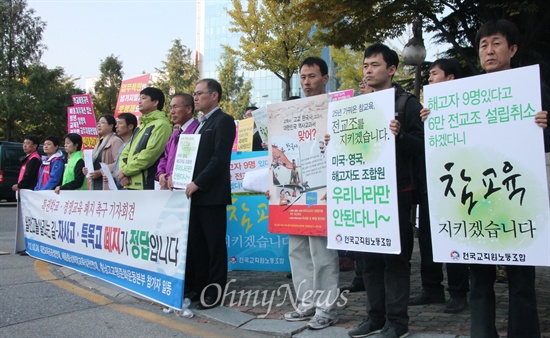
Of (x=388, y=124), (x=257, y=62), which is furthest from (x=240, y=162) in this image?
(x=257, y=62)

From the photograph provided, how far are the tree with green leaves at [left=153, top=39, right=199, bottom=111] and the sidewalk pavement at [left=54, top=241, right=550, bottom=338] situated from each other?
38.0 m

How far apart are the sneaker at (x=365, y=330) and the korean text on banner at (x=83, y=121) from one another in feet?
32.4

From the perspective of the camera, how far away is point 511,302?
2975 mm

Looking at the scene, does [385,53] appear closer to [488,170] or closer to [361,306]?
[488,170]

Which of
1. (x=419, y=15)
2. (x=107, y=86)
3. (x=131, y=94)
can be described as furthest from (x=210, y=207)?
(x=107, y=86)

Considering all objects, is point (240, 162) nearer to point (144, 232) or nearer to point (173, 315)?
point (144, 232)

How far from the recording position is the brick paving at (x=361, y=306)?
3.76 metres

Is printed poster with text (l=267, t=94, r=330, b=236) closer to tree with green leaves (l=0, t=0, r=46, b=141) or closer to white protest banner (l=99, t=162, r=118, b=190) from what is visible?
white protest banner (l=99, t=162, r=118, b=190)

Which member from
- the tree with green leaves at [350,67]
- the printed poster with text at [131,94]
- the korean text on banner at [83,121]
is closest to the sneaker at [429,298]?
the printed poster with text at [131,94]

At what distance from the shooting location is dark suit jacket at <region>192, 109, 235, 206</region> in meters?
4.56

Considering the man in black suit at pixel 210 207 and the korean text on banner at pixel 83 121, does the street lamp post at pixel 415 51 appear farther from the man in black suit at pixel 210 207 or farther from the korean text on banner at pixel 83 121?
the korean text on banner at pixel 83 121

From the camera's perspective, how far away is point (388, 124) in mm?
3451

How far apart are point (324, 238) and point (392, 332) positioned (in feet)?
3.06

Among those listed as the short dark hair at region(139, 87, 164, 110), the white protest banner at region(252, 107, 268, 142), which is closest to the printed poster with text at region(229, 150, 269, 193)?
the white protest banner at region(252, 107, 268, 142)
